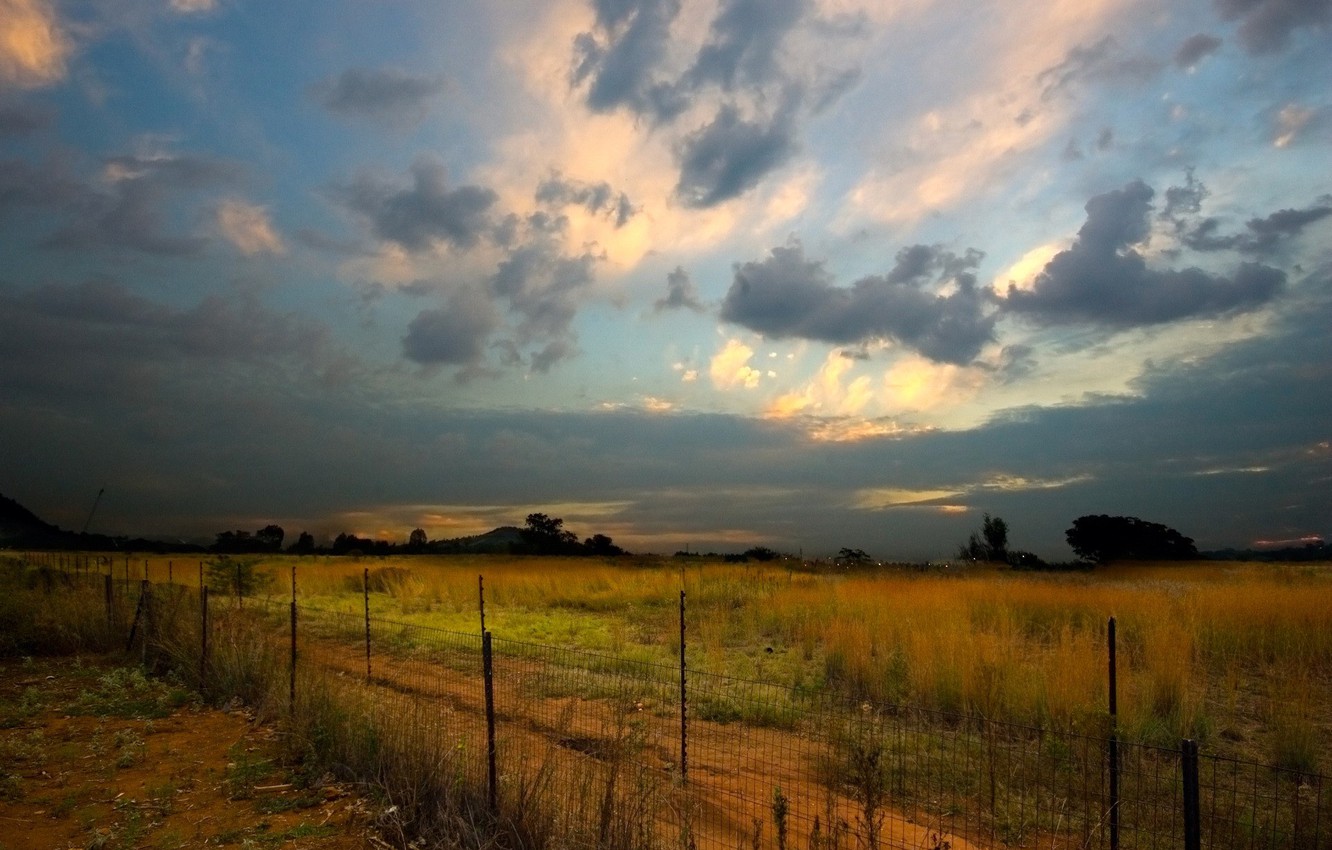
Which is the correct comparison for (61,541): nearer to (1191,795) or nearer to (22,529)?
(22,529)

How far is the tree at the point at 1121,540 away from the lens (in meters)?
48.3

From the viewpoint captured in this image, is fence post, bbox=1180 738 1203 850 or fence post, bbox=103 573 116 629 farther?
fence post, bbox=103 573 116 629

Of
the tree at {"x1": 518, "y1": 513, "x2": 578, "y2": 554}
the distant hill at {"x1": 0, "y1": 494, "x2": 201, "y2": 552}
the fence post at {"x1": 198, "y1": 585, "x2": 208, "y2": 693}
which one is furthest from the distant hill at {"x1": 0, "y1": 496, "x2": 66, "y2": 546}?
the fence post at {"x1": 198, "y1": 585, "x2": 208, "y2": 693}

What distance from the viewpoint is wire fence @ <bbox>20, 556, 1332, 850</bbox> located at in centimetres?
526

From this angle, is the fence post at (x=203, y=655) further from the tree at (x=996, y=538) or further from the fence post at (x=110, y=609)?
the tree at (x=996, y=538)

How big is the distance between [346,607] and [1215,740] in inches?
805

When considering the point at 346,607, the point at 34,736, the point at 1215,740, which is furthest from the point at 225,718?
the point at 346,607

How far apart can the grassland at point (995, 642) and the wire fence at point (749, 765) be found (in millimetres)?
523

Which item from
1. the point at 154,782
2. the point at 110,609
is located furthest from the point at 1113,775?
the point at 110,609

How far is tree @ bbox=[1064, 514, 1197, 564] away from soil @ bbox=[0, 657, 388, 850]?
49.0m

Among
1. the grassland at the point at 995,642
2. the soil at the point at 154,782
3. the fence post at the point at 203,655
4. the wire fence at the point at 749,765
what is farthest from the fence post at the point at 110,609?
the grassland at the point at 995,642

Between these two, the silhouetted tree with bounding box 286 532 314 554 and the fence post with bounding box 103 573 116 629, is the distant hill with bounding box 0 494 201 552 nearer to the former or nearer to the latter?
the silhouetted tree with bounding box 286 532 314 554

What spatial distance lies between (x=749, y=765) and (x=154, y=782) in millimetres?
5707

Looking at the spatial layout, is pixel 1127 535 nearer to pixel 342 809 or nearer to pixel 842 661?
pixel 842 661
